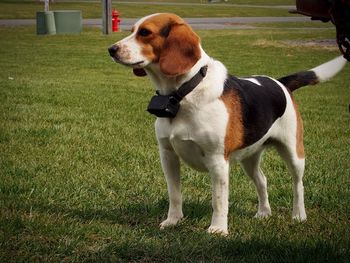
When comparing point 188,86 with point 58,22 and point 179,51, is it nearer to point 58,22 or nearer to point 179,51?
point 179,51

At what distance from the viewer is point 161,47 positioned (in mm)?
4039

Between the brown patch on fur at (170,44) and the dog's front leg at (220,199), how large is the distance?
0.73 m

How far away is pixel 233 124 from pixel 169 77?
1.76 feet

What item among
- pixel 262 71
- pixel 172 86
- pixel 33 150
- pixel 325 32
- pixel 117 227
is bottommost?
pixel 325 32

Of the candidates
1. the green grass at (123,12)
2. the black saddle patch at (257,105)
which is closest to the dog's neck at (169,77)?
the black saddle patch at (257,105)

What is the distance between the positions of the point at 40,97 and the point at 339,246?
749 cm

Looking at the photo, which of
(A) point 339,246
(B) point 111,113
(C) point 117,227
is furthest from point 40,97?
(A) point 339,246

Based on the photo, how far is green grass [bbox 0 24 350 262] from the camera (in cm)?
378

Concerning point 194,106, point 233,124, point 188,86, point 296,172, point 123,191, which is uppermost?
point 188,86

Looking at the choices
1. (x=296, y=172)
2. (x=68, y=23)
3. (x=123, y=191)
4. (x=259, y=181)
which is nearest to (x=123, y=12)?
(x=68, y=23)

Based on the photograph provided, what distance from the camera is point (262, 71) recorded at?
1631 cm

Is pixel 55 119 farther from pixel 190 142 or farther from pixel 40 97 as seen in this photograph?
pixel 190 142

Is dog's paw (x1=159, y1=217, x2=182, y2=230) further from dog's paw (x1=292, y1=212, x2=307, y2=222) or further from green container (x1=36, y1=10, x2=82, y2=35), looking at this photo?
green container (x1=36, y1=10, x2=82, y2=35)

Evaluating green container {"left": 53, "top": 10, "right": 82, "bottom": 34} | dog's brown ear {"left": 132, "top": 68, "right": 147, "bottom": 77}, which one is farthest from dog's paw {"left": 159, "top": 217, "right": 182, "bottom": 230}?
green container {"left": 53, "top": 10, "right": 82, "bottom": 34}
